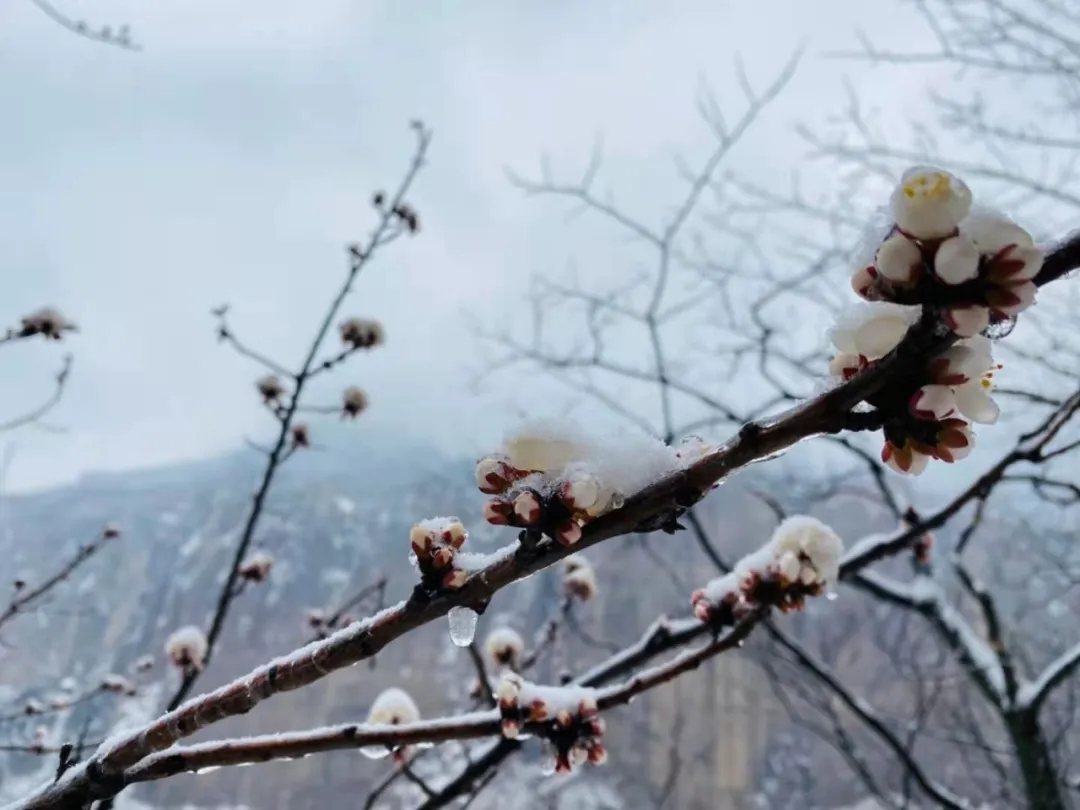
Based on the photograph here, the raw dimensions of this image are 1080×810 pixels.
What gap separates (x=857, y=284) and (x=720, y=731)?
20.2 m

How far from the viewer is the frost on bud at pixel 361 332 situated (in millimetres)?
2562

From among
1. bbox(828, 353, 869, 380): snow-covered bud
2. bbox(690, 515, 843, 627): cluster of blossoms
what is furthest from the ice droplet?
bbox(690, 515, 843, 627): cluster of blossoms

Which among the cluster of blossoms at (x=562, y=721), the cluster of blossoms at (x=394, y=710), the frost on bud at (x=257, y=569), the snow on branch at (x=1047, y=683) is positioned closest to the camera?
the cluster of blossoms at (x=562, y=721)

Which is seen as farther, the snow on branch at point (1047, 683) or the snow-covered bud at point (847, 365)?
the snow on branch at point (1047, 683)

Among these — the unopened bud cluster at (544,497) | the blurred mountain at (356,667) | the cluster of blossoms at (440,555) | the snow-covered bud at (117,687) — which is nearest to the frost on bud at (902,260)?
the unopened bud cluster at (544,497)

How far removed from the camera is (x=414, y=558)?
1.94 feet

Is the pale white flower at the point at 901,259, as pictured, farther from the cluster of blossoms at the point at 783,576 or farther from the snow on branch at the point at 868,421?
the cluster of blossoms at the point at 783,576

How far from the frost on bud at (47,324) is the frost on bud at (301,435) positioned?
32.7 inches

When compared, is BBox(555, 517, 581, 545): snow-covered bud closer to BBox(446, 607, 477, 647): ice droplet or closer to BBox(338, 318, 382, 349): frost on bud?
BBox(446, 607, 477, 647): ice droplet

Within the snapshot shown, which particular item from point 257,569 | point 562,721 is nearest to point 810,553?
point 562,721

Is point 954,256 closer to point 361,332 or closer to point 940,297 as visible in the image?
point 940,297

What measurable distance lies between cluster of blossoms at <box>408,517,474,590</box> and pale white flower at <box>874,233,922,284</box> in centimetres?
38

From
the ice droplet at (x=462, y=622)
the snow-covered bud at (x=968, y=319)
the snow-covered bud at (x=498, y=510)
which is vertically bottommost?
the snow-covered bud at (x=968, y=319)

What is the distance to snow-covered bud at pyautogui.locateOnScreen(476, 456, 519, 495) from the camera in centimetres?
56
